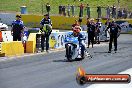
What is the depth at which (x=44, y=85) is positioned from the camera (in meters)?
11.8

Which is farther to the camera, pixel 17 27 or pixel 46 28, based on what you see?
pixel 46 28

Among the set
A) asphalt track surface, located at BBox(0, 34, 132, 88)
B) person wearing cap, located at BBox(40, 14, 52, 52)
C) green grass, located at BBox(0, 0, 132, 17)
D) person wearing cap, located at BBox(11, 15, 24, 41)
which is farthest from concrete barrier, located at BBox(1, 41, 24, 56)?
green grass, located at BBox(0, 0, 132, 17)

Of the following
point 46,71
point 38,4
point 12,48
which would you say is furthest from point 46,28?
point 38,4

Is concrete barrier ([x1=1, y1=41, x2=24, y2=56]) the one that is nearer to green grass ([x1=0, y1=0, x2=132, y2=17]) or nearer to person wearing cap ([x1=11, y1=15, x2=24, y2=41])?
person wearing cap ([x1=11, y1=15, x2=24, y2=41])

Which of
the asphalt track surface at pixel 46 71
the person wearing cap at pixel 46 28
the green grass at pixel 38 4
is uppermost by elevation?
the green grass at pixel 38 4

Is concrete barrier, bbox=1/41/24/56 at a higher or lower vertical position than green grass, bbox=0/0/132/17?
lower

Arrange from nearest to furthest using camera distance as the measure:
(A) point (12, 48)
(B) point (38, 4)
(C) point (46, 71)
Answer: (C) point (46, 71) < (A) point (12, 48) < (B) point (38, 4)

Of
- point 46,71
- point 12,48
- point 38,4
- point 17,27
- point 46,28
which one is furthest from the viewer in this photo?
point 38,4

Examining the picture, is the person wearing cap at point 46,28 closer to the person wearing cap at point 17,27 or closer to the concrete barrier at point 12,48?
the person wearing cap at point 17,27

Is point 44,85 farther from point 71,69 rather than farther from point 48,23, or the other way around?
point 48,23

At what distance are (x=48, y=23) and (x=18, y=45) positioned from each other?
2223 mm

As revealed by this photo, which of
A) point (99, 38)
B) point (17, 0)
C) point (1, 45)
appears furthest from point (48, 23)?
point (17, 0)

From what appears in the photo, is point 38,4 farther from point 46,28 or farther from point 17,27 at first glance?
point 17,27

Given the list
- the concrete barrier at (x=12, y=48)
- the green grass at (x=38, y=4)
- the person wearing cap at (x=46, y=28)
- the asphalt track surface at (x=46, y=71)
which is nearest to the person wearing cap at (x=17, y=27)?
the concrete barrier at (x=12, y=48)
